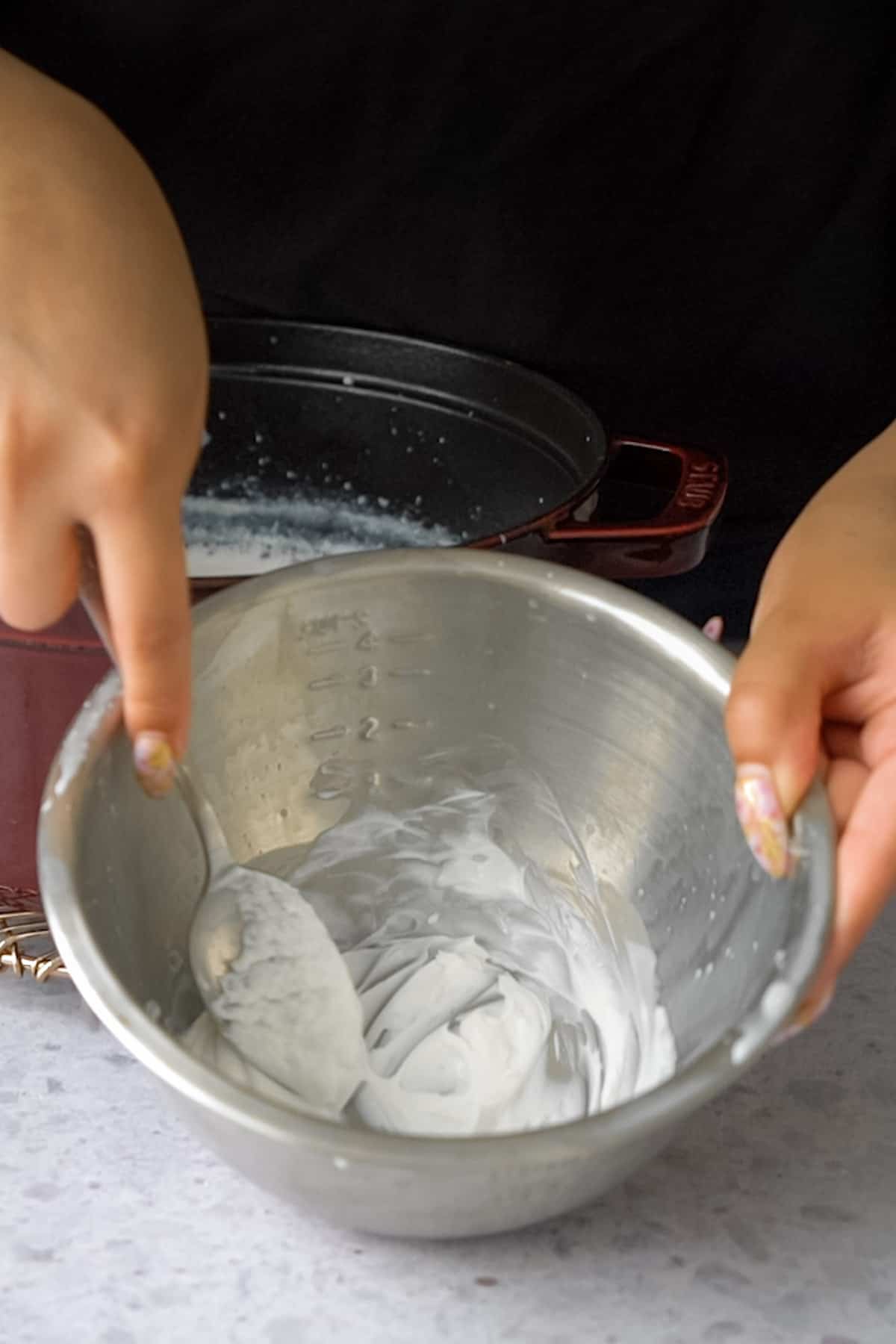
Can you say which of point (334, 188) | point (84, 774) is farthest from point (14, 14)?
point (84, 774)

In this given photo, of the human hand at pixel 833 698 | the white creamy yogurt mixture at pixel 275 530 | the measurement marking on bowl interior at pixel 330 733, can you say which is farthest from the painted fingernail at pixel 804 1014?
the white creamy yogurt mixture at pixel 275 530

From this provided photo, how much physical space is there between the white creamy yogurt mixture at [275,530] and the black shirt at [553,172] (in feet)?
0.34

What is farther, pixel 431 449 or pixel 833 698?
pixel 431 449

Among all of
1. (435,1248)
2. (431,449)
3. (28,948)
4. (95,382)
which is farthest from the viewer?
(431,449)

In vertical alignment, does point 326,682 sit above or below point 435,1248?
above

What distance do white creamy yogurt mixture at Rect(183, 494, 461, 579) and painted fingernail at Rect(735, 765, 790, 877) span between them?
1.13ft

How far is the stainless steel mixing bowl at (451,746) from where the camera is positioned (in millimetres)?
443

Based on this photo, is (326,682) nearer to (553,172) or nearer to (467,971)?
(467,971)

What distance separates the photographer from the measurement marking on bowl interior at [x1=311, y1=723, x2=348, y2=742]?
0.62 meters

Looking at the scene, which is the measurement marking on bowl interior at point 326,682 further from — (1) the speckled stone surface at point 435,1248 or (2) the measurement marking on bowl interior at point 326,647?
(1) the speckled stone surface at point 435,1248

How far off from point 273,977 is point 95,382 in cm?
24

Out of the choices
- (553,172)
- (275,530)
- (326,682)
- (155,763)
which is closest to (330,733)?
(326,682)

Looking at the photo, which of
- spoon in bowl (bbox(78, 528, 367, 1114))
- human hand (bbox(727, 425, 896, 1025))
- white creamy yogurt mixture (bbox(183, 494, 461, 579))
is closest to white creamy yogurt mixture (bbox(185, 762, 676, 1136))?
spoon in bowl (bbox(78, 528, 367, 1114))

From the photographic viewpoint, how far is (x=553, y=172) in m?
0.80
